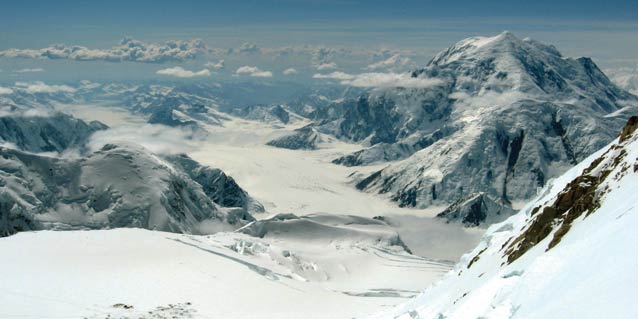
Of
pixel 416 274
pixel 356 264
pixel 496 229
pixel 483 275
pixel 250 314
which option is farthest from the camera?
pixel 356 264

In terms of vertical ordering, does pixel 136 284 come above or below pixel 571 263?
below

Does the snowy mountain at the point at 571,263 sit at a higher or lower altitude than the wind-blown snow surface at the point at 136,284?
higher

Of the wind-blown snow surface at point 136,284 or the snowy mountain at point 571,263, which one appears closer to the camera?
the snowy mountain at point 571,263

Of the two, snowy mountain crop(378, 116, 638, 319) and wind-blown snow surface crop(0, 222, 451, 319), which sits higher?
snowy mountain crop(378, 116, 638, 319)

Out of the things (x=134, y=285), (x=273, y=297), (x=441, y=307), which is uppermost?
(x=441, y=307)

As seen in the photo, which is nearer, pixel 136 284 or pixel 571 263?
pixel 571 263

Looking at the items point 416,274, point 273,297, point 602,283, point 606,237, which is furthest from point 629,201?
point 416,274

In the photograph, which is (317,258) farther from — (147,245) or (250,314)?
(250,314)

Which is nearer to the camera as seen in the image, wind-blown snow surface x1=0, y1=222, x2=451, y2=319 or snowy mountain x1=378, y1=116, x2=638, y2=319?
snowy mountain x1=378, y1=116, x2=638, y2=319
